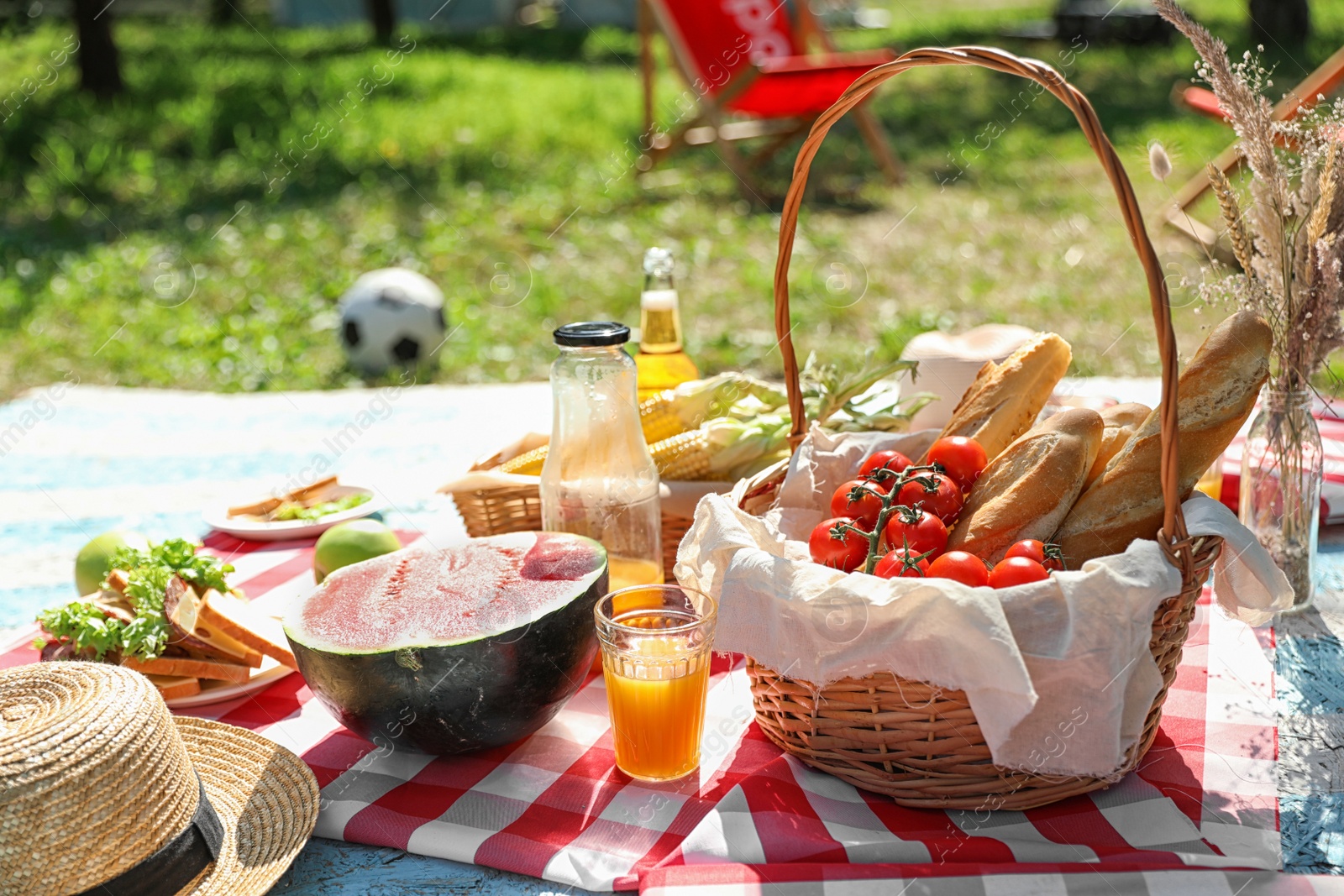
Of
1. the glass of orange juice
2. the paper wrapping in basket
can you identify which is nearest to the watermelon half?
the glass of orange juice

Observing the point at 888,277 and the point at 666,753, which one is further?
the point at 888,277

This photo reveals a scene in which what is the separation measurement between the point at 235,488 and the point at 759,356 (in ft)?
9.59

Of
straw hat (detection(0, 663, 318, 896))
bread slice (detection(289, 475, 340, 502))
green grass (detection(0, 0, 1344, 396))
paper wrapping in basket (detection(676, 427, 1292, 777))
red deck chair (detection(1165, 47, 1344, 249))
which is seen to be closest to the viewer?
straw hat (detection(0, 663, 318, 896))

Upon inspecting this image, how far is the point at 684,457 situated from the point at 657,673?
66 centimetres

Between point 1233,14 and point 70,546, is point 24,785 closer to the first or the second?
→ point 70,546

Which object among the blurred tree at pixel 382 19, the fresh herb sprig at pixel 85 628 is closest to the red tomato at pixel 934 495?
the fresh herb sprig at pixel 85 628

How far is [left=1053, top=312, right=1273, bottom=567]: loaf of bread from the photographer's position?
63.2 inches

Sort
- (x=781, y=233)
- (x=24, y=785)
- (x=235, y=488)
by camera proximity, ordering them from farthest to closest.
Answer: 1. (x=235, y=488)
2. (x=781, y=233)
3. (x=24, y=785)

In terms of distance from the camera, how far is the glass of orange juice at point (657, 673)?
1.60 metres

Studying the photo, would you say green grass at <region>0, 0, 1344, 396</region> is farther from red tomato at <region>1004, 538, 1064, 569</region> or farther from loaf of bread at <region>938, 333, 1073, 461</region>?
red tomato at <region>1004, 538, 1064, 569</region>

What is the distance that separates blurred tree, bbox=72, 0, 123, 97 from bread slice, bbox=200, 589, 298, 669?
28.5 ft

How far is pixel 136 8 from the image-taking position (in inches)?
728

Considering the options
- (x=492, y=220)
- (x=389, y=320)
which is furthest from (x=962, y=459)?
(x=492, y=220)

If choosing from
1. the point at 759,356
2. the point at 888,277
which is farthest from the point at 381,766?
the point at 888,277
